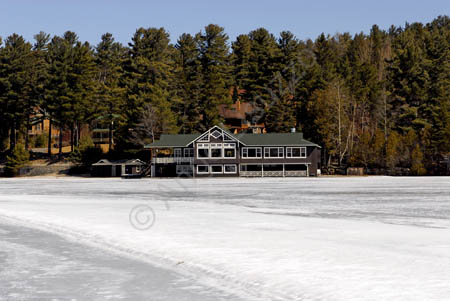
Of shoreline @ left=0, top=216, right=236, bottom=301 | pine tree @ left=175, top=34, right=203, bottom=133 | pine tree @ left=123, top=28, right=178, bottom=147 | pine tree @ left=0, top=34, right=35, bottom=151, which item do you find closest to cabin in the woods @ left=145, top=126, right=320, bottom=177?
pine tree @ left=123, top=28, right=178, bottom=147

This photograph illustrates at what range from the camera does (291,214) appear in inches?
1096

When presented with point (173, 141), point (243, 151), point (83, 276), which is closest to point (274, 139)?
point (243, 151)

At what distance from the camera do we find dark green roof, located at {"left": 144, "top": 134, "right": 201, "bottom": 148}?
297ft

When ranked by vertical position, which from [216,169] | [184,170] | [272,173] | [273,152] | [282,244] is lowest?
[282,244]

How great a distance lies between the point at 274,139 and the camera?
Result: 91188 mm

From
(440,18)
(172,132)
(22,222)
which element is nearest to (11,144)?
(172,132)

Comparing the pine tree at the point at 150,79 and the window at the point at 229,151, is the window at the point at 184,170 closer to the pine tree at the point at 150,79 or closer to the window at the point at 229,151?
the window at the point at 229,151

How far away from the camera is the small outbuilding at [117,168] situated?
93.5 metres

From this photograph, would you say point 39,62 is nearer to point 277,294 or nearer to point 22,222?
point 22,222

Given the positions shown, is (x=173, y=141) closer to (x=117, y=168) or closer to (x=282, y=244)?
(x=117, y=168)

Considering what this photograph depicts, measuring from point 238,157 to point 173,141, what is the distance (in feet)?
37.0

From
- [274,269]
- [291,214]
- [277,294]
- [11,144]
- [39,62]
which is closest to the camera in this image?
[277,294]

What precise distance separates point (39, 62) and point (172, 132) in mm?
38510

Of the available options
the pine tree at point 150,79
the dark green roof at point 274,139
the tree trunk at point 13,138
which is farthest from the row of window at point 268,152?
the tree trunk at point 13,138
